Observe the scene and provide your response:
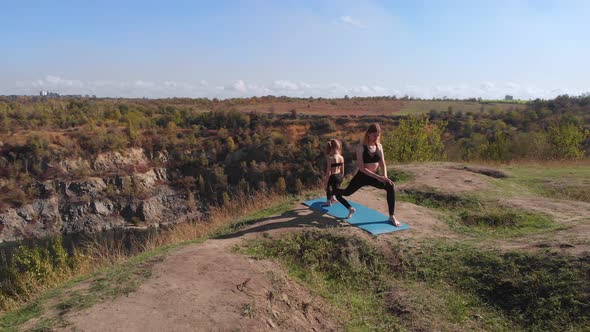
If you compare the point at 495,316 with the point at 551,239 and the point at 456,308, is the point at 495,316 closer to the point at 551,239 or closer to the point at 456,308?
the point at 456,308

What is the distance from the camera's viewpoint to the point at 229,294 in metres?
4.13

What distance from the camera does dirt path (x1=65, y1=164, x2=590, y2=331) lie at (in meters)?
3.54

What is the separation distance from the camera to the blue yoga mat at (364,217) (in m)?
6.18

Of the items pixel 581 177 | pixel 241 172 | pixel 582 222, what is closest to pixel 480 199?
pixel 582 222

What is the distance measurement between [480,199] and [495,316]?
4.71 metres

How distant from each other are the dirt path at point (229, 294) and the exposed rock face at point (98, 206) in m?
36.8

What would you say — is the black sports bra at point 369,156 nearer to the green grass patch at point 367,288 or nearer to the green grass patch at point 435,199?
the green grass patch at point 367,288

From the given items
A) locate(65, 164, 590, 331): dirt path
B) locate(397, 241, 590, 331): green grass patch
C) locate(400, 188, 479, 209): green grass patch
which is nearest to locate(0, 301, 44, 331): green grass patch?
locate(65, 164, 590, 331): dirt path

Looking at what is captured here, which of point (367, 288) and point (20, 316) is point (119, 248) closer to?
point (20, 316)

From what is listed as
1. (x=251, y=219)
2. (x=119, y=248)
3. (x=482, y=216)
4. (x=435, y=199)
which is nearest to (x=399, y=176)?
(x=435, y=199)

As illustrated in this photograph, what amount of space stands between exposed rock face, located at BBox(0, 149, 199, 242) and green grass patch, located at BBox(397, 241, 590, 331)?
37.9 m

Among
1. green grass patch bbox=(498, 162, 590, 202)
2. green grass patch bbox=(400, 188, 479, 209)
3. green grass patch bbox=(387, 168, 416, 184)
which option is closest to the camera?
green grass patch bbox=(400, 188, 479, 209)

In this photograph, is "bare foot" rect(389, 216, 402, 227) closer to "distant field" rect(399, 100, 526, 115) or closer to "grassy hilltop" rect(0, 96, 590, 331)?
"grassy hilltop" rect(0, 96, 590, 331)

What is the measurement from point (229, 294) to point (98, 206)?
47029mm
